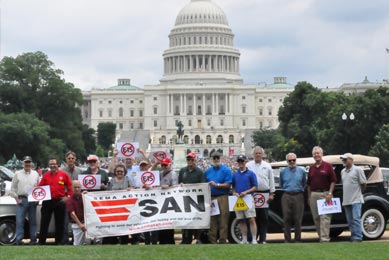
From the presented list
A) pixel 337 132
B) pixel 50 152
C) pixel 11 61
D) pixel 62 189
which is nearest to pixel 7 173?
pixel 62 189

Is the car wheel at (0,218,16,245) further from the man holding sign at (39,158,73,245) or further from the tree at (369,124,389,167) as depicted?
the tree at (369,124,389,167)

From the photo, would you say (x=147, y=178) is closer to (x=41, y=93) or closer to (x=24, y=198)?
(x=24, y=198)

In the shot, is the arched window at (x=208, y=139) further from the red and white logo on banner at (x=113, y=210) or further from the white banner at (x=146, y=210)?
the red and white logo on banner at (x=113, y=210)

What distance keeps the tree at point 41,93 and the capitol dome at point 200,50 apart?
104277 mm

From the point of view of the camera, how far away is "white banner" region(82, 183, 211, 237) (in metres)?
19.0

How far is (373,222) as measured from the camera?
806 inches

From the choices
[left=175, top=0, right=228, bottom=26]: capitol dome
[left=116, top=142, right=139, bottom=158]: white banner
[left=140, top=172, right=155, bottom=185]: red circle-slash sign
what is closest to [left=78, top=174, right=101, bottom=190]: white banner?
[left=140, top=172, right=155, bottom=185]: red circle-slash sign

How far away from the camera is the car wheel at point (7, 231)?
64.6ft

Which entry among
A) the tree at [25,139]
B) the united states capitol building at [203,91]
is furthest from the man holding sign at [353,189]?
the united states capitol building at [203,91]

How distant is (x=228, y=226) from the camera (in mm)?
19953

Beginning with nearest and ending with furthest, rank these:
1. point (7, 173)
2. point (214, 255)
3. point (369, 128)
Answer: point (214, 255), point (7, 173), point (369, 128)

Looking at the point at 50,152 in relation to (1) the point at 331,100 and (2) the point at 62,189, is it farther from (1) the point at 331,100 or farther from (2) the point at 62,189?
(2) the point at 62,189

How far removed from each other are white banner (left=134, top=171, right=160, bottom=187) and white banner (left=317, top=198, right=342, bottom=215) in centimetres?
306

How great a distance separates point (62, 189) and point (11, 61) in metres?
68.3
